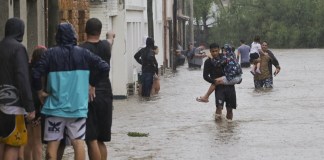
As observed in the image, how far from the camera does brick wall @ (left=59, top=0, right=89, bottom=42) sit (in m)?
23.9

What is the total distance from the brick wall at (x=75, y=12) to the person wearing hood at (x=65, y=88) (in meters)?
12.5

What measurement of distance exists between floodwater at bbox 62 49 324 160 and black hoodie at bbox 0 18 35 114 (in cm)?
358

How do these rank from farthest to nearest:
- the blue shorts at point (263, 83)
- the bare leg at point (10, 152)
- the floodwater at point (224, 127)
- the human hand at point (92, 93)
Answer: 1. the blue shorts at point (263, 83)
2. the floodwater at point (224, 127)
3. the human hand at point (92, 93)
4. the bare leg at point (10, 152)

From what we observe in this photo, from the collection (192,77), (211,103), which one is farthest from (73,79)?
(192,77)

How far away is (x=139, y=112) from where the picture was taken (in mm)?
23359

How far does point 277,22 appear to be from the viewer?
91312 mm

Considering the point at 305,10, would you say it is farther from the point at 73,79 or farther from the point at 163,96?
the point at 73,79

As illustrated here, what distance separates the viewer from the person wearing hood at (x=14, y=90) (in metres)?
10.5

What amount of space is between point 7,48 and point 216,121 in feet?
31.9

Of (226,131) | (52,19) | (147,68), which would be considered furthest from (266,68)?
(52,19)

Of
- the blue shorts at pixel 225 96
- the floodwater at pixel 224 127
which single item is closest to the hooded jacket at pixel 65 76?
the floodwater at pixel 224 127

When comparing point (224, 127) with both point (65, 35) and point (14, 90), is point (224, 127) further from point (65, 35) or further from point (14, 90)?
point (14, 90)

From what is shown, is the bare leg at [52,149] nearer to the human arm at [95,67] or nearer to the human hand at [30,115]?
the human hand at [30,115]

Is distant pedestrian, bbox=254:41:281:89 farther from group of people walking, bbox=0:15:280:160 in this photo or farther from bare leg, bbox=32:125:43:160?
group of people walking, bbox=0:15:280:160
